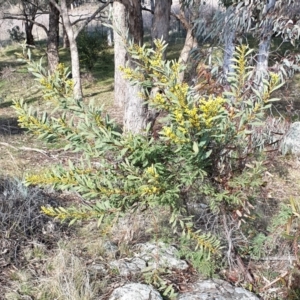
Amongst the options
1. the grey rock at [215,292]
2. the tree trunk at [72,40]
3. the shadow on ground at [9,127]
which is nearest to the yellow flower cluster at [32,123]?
the grey rock at [215,292]

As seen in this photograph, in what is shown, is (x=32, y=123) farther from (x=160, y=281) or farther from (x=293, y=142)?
(x=293, y=142)


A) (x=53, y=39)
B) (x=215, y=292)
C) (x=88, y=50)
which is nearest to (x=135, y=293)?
(x=215, y=292)

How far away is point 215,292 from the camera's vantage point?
310 cm

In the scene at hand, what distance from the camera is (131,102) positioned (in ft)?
18.5

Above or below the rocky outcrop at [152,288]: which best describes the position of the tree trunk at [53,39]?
above

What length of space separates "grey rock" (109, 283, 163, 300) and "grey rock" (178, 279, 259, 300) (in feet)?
0.62

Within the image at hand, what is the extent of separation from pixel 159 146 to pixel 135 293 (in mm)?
1014

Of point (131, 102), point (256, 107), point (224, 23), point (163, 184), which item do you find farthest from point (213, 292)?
point (224, 23)

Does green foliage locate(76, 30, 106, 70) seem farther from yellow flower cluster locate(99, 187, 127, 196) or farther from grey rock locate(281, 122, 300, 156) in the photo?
yellow flower cluster locate(99, 187, 127, 196)

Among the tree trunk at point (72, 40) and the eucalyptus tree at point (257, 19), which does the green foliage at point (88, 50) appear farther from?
the eucalyptus tree at point (257, 19)

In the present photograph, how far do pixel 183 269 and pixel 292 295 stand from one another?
0.78 meters

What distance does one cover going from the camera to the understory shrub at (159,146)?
2465mm

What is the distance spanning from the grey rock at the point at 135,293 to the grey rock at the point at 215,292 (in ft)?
0.62

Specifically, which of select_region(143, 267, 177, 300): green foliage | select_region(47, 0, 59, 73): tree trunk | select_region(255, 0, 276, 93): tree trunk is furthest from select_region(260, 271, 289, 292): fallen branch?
select_region(47, 0, 59, 73): tree trunk
